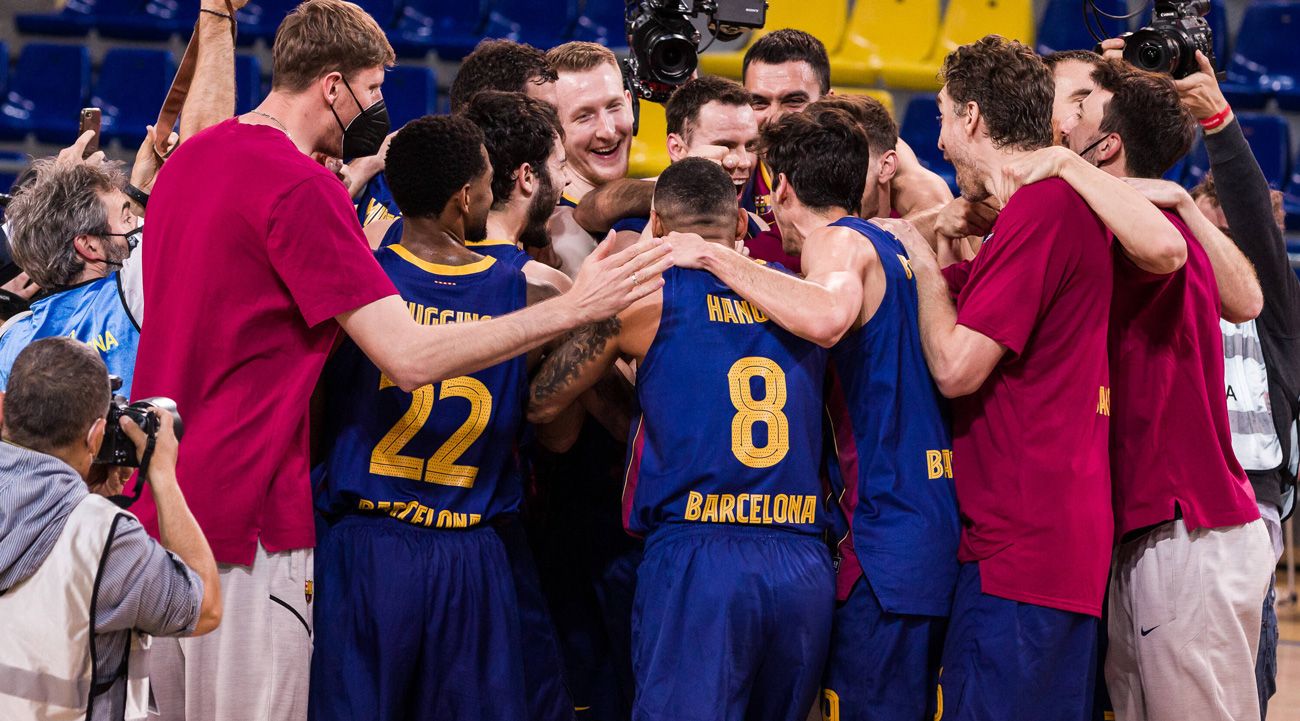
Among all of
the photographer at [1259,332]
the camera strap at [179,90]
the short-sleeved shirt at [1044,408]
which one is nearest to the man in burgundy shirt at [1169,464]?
the short-sleeved shirt at [1044,408]

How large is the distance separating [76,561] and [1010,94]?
327 cm

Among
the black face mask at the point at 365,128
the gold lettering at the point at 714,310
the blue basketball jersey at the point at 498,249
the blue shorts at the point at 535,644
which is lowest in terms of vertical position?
the blue shorts at the point at 535,644

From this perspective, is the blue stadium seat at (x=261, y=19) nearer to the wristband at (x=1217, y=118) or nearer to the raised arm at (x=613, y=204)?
the raised arm at (x=613, y=204)

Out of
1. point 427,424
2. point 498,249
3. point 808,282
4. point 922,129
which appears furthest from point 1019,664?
point 922,129

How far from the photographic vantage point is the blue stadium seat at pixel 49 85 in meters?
12.0

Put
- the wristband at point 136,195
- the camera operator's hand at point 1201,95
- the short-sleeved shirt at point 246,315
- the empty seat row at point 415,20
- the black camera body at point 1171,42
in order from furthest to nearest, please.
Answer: the empty seat row at point 415,20
the wristband at point 136,195
the black camera body at point 1171,42
the camera operator's hand at point 1201,95
the short-sleeved shirt at point 246,315

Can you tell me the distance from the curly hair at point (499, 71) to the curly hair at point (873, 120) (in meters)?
1.55

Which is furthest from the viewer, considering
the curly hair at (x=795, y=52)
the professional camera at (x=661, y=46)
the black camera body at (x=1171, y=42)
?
the curly hair at (x=795, y=52)

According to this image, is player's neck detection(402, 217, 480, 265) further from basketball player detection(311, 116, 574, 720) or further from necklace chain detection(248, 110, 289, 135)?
necklace chain detection(248, 110, 289, 135)

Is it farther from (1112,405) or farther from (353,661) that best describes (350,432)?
(1112,405)

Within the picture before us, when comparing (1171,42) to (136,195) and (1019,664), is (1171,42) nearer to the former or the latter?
(1019,664)

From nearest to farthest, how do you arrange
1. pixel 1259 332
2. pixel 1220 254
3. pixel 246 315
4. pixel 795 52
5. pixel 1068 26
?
1. pixel 246 315
2. pixel 1220 254
3. pixel 1259 332
4. pixel 795 52
5. pixel 1068 26

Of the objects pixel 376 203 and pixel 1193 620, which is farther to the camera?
pixel 376 203

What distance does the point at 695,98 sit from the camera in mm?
6277
